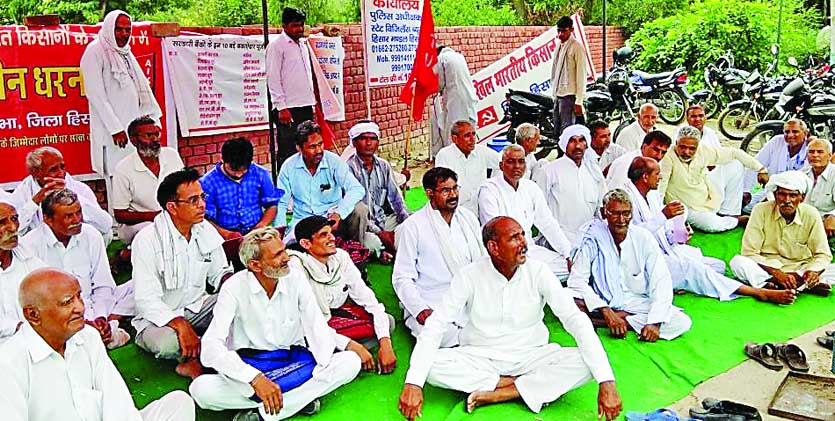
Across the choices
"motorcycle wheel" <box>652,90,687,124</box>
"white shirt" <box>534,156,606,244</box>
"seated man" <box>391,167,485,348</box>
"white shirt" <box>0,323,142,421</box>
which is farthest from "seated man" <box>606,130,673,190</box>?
"motorcycle wheel" <box>652,90,687,124</box>

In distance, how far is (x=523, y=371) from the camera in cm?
373

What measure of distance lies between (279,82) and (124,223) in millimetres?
1857

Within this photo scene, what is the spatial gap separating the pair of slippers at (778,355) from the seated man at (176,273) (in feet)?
8.82

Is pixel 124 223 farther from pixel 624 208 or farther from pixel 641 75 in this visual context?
pixel 641 75

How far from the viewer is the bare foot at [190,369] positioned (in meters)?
3.88

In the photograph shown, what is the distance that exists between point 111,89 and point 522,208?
307cm

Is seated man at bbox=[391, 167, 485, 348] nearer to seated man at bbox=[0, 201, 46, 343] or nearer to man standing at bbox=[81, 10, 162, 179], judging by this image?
seated man at bbox=[0, 201, 46, 343]

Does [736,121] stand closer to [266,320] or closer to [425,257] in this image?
[425,257]

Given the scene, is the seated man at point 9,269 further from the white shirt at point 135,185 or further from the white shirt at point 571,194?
the white shirt at point 571,194

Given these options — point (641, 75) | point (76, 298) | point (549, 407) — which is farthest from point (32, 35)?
point (641, 75)

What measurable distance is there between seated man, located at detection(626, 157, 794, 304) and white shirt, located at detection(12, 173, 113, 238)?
320cm

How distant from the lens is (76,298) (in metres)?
2.68

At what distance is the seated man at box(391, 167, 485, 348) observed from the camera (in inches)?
176

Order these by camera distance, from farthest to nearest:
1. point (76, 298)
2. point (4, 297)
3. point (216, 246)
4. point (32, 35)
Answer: point (32, 35)
point (216, 246)
point (4, 297)
point (76, 298)
